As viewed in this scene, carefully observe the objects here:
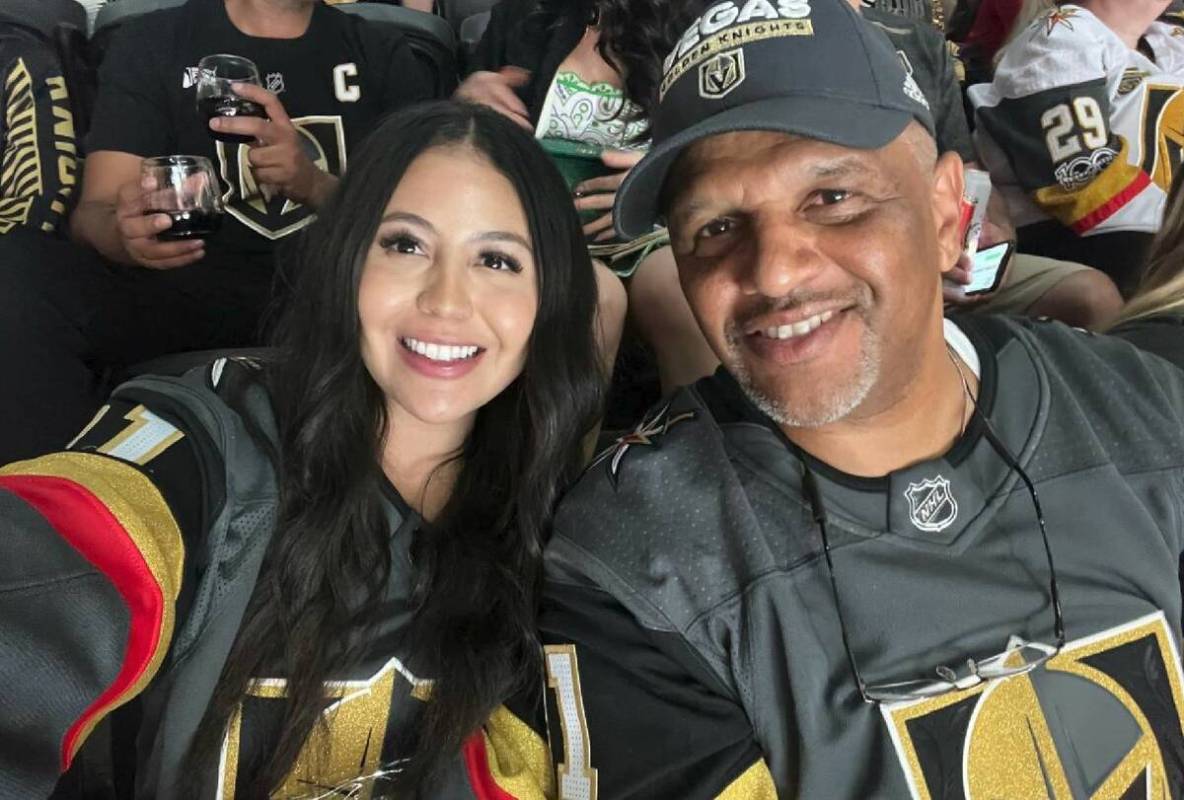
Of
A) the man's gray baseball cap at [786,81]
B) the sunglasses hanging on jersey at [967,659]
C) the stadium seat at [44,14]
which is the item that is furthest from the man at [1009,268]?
the stadium seat at [44,14]

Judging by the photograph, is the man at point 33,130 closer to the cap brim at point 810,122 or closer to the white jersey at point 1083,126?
the cap brim at point 810,122

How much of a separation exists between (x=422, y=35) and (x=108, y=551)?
79.8 inches

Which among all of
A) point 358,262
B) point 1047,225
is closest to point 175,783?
point 358,262

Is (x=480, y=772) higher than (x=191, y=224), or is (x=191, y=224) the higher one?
(x=191, y=224)

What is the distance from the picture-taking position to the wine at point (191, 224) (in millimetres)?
1691

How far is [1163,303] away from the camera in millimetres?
1310

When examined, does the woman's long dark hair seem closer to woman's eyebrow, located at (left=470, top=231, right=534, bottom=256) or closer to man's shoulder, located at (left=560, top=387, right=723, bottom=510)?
woman's eyebrow, located at (left=470, top=231, right=534, bottom=256)

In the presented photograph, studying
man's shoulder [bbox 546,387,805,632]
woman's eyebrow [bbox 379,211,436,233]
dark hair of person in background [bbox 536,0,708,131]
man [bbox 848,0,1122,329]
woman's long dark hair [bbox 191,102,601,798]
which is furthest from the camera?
dark hair of person in background [bbox 536,0,708,131]

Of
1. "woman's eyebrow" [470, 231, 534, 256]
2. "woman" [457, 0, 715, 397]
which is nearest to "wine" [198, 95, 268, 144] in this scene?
"woman" [457, 0, 715, 397]

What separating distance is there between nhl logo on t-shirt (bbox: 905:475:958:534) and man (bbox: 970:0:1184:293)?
4.55ft

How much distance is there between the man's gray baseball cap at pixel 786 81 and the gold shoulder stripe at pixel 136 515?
0.61m

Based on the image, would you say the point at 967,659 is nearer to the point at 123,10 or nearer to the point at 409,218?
the point at 409,218

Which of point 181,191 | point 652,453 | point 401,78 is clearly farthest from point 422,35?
point 652,453

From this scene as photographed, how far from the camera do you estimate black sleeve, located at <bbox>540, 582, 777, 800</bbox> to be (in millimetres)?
911
